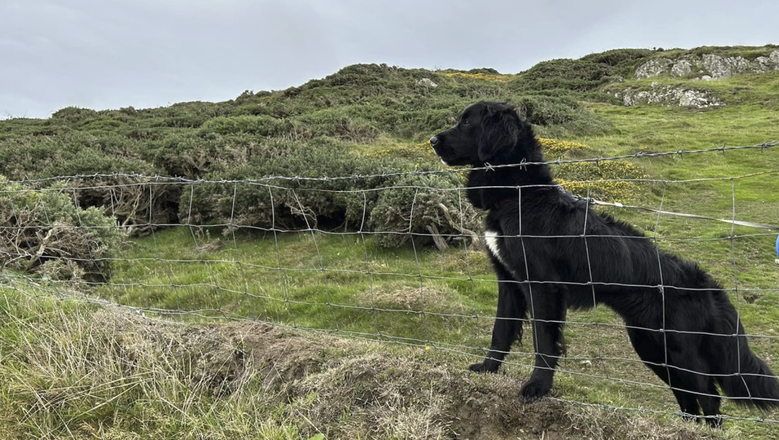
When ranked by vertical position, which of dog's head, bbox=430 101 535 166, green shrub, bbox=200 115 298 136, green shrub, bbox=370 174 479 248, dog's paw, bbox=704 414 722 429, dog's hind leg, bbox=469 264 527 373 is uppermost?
green shrub, bbox=200 115 298 136

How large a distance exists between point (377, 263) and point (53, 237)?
4122 millimetres

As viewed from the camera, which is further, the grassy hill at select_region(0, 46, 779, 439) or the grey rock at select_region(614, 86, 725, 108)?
the grey rock at select_region(614, 86, 725, 108)

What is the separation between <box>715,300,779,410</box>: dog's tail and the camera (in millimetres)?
2686

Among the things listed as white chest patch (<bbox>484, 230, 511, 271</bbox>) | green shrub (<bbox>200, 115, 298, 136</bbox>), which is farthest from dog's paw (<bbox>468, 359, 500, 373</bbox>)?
green shrub (<bbox>200, 115, 298, 136</bbox>)

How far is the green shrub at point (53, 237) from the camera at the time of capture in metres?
5.62

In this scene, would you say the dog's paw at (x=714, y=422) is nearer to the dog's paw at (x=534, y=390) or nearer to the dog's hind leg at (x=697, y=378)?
the dog's hind leg at (x=697, y=378)

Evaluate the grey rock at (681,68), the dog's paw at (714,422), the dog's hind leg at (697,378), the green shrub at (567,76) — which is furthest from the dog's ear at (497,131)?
the grey rock at (681,68)

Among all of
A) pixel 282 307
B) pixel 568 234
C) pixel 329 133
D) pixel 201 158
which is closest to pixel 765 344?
pixel 568 234

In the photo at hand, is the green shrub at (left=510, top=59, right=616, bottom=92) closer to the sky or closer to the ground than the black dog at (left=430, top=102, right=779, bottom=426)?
closer to the sky

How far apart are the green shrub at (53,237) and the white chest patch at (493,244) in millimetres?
4623

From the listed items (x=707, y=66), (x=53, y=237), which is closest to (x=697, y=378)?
(x=53, y=237)

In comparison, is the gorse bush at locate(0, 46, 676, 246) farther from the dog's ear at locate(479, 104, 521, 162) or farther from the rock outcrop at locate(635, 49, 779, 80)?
the rock outcrop at locate(635, 49, 779, 80)

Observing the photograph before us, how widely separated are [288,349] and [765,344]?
162 inches

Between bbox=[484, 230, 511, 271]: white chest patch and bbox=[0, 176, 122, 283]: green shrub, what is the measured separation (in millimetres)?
4623
